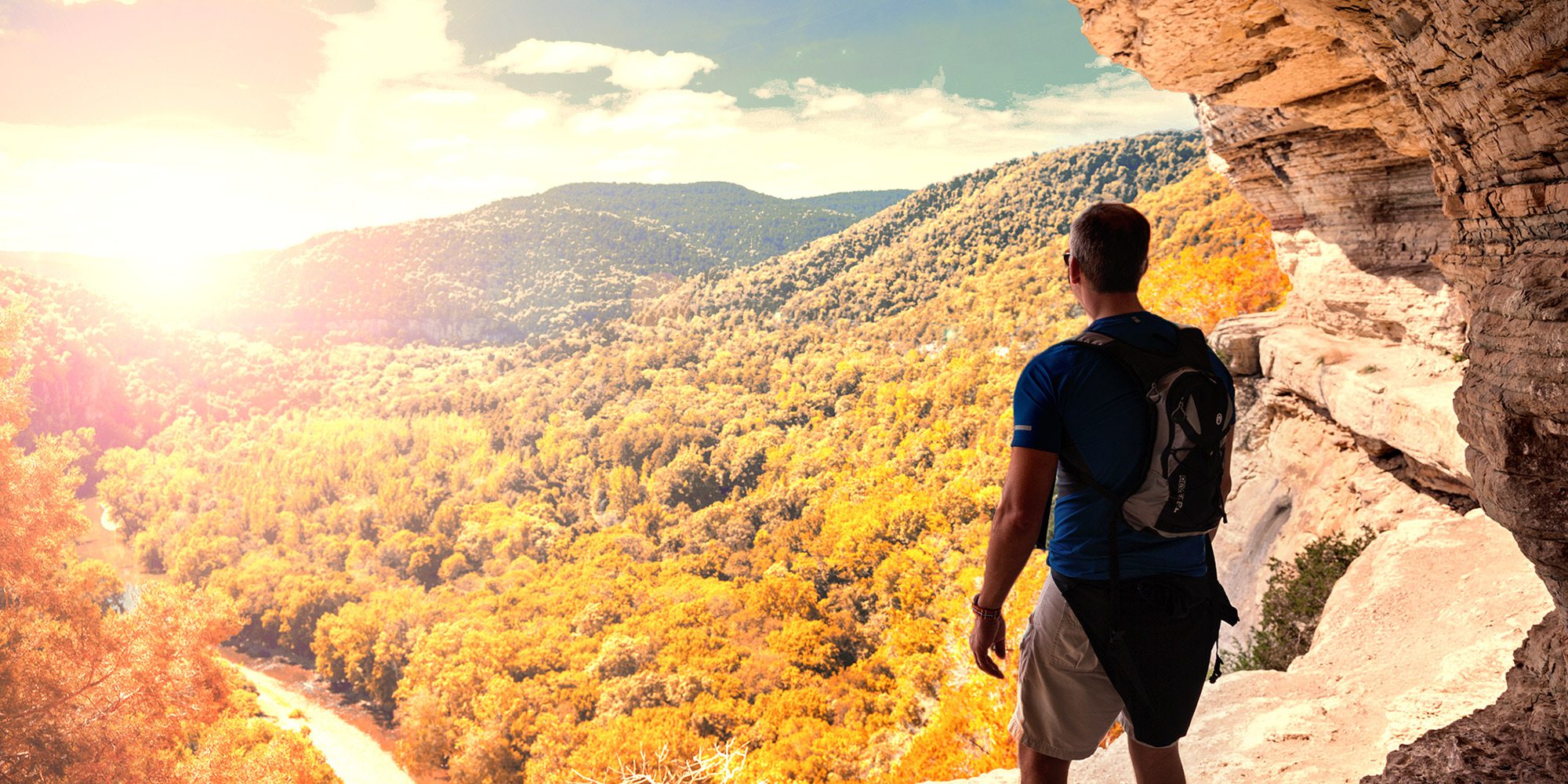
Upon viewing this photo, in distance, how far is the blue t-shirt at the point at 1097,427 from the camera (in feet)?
4.79

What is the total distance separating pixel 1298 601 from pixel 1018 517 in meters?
4.95

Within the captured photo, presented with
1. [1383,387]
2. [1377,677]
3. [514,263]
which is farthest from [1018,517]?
[514,263]

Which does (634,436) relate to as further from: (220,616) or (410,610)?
(220,616)

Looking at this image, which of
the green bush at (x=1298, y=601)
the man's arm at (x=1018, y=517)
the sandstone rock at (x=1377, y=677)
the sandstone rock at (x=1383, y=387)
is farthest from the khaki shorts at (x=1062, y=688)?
the sandstone rock at (x=1383, y=387)

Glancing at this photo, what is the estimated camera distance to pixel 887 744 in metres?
18.8

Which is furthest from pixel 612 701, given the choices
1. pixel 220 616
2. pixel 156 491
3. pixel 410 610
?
pixel 156 491

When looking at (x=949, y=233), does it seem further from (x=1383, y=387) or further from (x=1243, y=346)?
(x=1383, y=387)

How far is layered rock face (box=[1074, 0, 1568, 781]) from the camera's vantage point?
75.8 inches

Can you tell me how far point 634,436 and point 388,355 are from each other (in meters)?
55.2

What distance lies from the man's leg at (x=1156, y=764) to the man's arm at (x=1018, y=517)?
44cm

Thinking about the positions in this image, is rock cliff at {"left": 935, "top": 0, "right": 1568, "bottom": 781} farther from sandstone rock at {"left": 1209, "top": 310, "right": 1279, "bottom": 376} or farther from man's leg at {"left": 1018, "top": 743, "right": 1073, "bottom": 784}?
man's leg at {"left": 1018, "top": 743, "right": 1073, "bottom": 784}

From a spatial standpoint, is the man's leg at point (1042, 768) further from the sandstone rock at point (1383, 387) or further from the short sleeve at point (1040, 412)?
the sandstone rock at point (1383, 387)

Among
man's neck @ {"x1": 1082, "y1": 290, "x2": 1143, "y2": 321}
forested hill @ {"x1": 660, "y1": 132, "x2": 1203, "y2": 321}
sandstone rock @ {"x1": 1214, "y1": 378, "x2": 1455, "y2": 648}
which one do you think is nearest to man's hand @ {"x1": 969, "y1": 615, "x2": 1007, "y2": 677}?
man's neck @ {"x1": 1082, "y1": 290, "x2": 1143, "y2": 321}

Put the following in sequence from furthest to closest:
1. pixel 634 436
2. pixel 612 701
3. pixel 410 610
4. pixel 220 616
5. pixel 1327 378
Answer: pixel 634 436 → pixel 410 610 → pixel 612 701 → pixel 220 616 → pixel 1327 378
